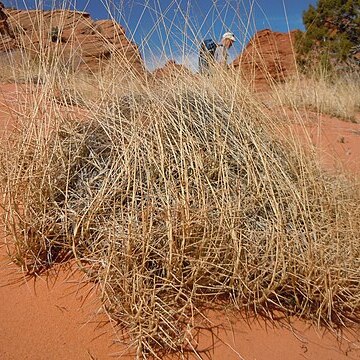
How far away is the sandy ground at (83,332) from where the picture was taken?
152cm

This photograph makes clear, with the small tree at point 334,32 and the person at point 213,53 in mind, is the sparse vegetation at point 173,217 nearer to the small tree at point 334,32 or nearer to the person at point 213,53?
the person at point 213,53

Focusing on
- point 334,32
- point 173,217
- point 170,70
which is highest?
point 334,32

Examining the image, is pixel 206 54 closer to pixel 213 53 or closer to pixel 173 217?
pixel 213 53

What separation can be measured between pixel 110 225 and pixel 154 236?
0.22 metres

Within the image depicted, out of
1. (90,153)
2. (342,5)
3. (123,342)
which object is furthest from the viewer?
(342,5)

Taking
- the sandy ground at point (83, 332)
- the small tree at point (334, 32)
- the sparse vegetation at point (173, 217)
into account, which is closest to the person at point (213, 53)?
the sparse vegetation at point (173, 217)

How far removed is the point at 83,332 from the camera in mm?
1583

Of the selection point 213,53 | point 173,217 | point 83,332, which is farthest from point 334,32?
point 83,332

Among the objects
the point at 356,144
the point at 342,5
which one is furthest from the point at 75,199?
the point at 342,5

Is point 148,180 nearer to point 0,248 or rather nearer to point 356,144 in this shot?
point 0,248

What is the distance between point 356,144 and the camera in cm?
512

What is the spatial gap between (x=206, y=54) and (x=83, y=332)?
176cm

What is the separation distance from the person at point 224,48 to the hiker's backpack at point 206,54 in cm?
4

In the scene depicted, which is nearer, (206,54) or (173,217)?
(173,217)
